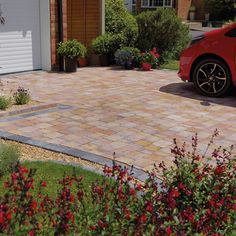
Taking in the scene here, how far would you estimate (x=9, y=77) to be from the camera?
11.8 meters

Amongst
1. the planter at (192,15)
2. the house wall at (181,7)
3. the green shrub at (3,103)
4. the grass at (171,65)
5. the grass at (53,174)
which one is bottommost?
the grass at (53,174)

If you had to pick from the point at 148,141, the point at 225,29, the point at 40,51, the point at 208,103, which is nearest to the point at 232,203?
the point at 148,141

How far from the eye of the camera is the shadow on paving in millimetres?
9234

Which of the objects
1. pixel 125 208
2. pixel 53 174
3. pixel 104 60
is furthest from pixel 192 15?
pixel 125 208

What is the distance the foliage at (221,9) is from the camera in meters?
37.5

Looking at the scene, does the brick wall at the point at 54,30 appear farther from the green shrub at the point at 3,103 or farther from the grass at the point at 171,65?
the green shrub at the point at 3,103

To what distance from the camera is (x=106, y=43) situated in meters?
14.0

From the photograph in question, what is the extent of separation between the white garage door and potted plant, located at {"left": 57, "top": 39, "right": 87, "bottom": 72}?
802mm

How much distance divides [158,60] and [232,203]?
10822 millimetres

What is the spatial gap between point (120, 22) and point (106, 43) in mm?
1372

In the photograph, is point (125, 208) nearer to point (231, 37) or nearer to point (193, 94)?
point (231, 37)

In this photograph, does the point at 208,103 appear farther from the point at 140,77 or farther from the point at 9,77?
the point at 9,77

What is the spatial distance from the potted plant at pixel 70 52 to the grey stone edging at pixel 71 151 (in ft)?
20.0

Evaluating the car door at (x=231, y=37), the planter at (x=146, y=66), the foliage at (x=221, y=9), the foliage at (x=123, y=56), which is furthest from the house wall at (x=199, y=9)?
the car door at (x=231, y=37)
